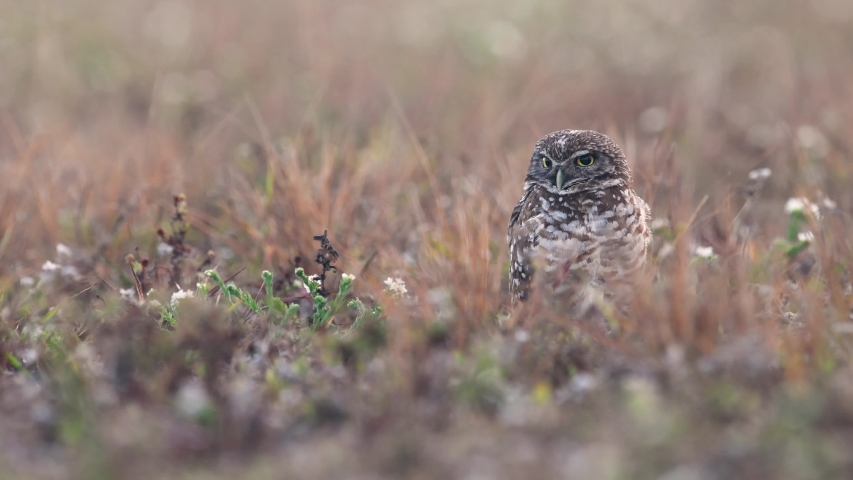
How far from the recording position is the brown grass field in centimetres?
262

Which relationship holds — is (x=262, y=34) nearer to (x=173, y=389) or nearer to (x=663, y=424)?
(x=173, y=389)

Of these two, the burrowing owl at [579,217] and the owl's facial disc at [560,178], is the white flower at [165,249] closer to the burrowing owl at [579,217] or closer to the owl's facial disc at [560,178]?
the burrowing owl at [579,217]

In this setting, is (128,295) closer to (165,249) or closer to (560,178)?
(165,249)

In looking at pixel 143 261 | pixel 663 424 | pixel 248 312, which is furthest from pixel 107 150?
pixel 663 424

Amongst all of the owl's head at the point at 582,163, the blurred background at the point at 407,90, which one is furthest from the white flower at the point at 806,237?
the owl's head at the point at 582,163

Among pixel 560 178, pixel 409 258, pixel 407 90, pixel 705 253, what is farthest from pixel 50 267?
pixel 407 90

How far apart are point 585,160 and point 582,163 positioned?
2 cm

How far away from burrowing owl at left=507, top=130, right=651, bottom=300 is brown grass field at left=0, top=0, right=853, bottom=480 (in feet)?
0.57

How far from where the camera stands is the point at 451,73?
805 cm

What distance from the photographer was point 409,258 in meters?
4.52

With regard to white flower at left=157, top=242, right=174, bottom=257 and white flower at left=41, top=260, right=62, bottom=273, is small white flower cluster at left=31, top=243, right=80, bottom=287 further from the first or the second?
white flower at left=157, top=242, right=174, bottom=257

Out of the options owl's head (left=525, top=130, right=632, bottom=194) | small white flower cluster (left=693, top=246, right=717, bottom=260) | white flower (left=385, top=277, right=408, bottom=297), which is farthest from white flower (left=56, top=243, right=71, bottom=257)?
small white flower cluster (left=693, top=246, right=717, bottom=260)

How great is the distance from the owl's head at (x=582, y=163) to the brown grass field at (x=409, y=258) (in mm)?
327

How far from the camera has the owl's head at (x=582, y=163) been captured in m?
3.75
